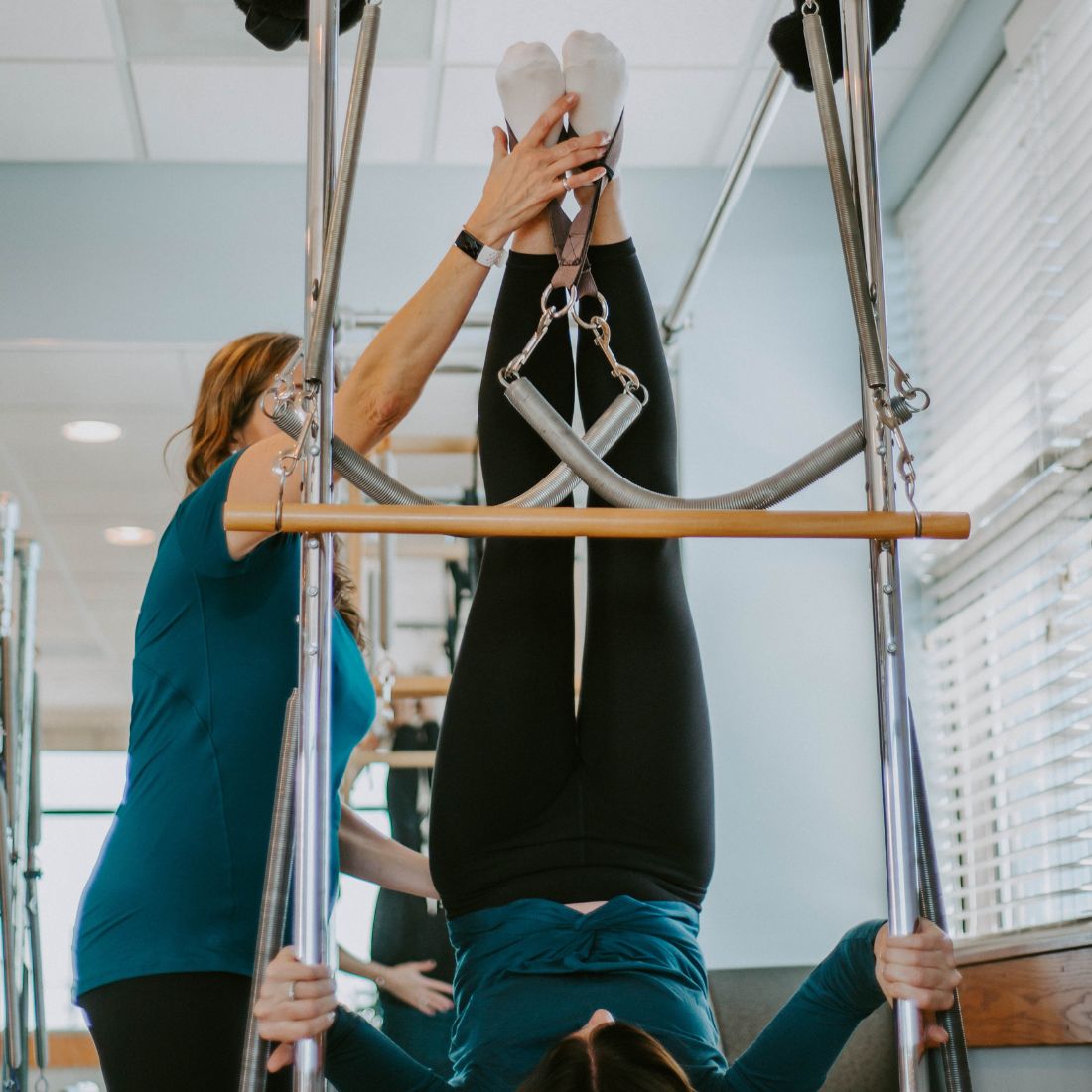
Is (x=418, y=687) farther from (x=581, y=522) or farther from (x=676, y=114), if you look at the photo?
(x=581, y=522)

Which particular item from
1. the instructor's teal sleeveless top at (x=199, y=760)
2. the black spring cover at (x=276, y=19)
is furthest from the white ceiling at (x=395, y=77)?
the instructor's teal sleeveless top at (x=199, y=760)

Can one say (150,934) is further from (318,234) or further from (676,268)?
(676,268)

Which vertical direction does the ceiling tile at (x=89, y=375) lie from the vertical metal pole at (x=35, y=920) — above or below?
above

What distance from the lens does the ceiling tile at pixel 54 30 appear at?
8.66 feet

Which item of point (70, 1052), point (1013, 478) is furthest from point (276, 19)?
point (70, 1052)

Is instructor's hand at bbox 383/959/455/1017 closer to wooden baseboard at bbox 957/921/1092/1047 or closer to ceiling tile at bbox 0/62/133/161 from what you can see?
wooden baseboard at bbox 957/921/1092/1047

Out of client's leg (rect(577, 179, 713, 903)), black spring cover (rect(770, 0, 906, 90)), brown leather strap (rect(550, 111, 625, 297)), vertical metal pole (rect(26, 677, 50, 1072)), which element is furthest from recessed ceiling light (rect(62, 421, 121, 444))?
black spring cover (rect(770, 0, 906, 90))

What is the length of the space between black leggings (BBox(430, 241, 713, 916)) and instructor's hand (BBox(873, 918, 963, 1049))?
1.35 feet

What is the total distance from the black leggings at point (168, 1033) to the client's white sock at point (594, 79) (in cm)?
95

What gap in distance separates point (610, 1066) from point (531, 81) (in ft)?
3.13

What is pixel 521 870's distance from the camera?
58.7 inches

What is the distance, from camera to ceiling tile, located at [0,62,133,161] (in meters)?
2.85

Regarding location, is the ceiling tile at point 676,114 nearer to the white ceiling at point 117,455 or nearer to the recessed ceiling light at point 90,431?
the white ceiling at point 117,455

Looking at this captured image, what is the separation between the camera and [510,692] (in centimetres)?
151
